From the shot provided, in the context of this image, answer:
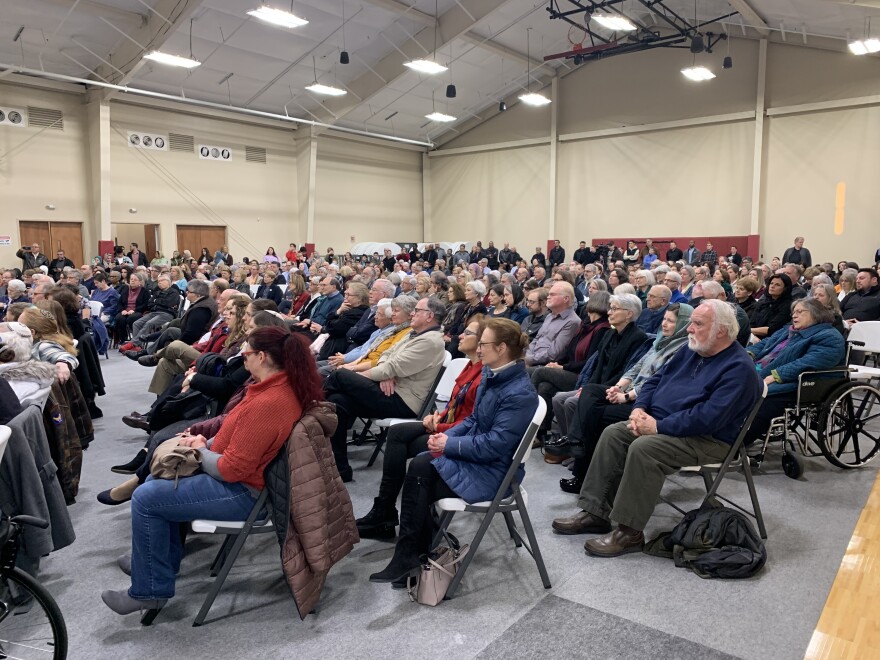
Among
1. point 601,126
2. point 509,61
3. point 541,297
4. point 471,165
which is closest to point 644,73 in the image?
point 601,126

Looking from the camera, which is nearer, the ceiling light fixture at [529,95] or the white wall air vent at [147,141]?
the ceiling light fixture at [529,95]

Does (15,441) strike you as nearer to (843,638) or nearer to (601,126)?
(843,638)

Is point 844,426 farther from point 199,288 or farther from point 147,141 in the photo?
point 147,141

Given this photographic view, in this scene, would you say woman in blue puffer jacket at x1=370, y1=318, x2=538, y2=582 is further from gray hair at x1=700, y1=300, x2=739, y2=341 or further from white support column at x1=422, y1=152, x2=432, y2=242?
white support column at x1=422, y1=152, x2=432, y2=242

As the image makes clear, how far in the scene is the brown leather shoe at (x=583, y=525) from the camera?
9.83 ft

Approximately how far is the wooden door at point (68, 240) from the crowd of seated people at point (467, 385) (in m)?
9.53

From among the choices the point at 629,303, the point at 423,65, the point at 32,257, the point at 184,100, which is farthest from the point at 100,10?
the point at 629,303

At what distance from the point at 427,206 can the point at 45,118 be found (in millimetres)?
11172

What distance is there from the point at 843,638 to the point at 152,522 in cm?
240

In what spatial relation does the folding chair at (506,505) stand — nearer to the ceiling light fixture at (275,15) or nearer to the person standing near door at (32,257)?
the ceiling light fixture at (275,15)

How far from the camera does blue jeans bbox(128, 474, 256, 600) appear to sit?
2.22 m

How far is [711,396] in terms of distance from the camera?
110 inches

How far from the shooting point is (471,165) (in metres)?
20.0

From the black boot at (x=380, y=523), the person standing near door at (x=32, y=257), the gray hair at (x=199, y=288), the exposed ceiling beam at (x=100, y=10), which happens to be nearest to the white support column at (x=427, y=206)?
the exposed ceiling beam at (x=100, y=10)
